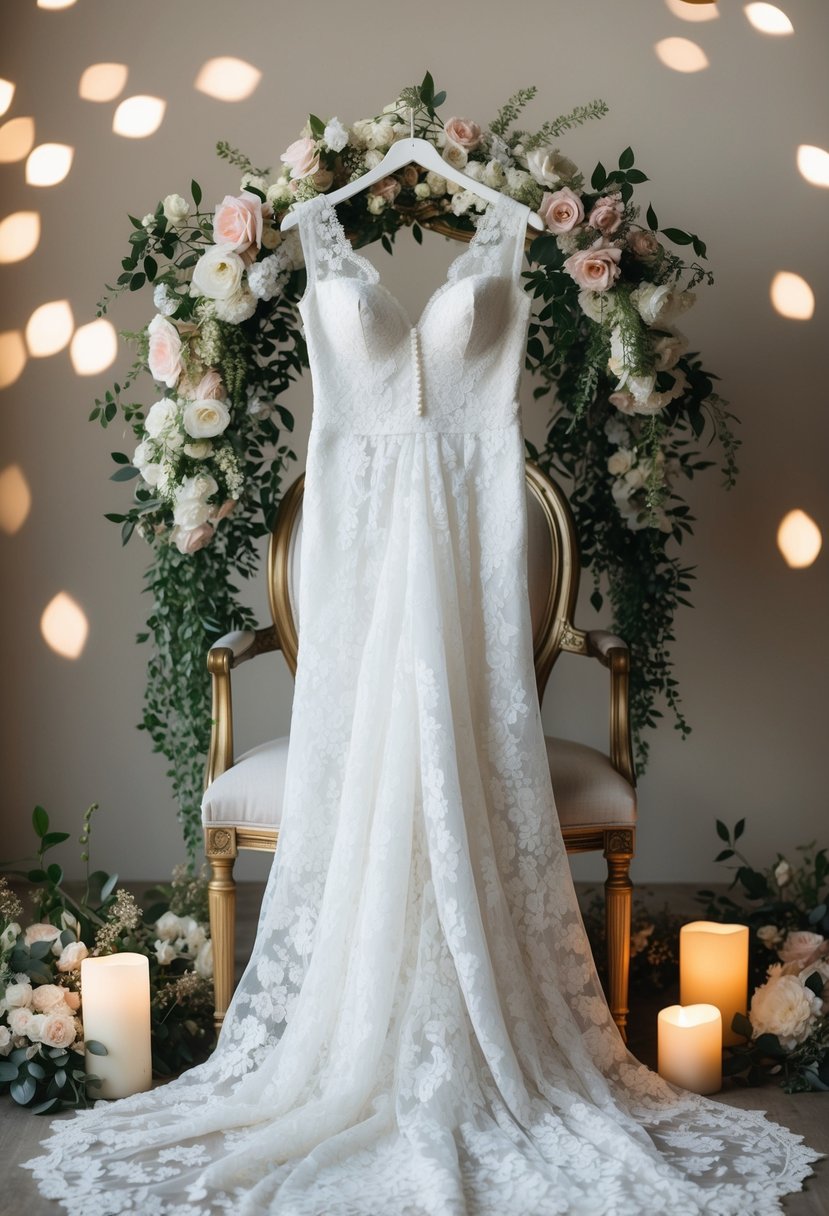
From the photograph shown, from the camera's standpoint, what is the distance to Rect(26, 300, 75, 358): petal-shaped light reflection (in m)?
3.71

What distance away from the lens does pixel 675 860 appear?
3.79 m

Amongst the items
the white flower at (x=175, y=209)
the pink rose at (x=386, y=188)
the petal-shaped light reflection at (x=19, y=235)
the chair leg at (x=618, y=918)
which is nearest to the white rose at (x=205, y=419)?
the white flower at (x=175, y=209)

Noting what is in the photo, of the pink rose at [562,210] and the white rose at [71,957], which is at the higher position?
the pink rose at [562,210]

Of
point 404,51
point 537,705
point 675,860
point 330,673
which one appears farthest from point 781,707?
point 404,51

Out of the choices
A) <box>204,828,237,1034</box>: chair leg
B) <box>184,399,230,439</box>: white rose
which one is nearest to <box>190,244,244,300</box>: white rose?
<box>184,399,230,439</box>: white rose

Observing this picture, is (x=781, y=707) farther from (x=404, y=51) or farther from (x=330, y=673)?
(x=404, y=51)

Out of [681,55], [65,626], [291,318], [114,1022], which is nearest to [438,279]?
[291,318]

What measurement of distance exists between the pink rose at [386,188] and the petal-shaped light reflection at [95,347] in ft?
4.60

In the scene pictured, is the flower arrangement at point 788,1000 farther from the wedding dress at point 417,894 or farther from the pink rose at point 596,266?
the pink rose at point 596,266

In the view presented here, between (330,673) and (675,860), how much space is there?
6.15 feet

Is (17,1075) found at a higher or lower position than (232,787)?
lower

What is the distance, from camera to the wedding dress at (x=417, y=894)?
1.98 metres

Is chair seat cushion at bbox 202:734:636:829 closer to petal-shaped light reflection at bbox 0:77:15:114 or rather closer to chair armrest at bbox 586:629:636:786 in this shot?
chair armrest at bbox 586:629:636:786

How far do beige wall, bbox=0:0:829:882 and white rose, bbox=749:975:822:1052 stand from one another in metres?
1.26
